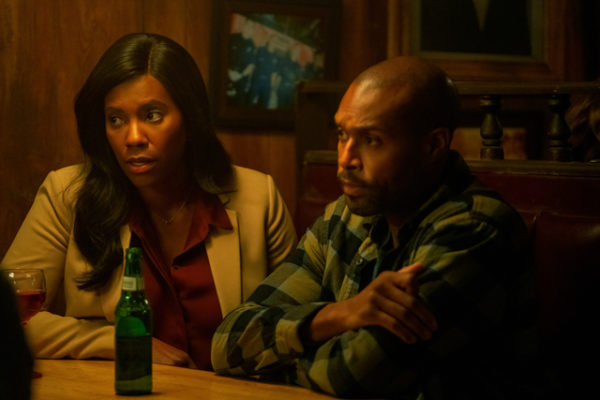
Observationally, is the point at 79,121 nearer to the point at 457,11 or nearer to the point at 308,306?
the point at 308,306

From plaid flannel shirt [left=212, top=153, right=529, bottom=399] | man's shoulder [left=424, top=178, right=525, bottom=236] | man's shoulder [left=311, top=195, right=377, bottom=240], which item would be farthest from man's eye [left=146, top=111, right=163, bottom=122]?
man's shoulder [left=424, top=178, right=525, bottom=236]

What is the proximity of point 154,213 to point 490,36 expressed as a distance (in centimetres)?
210

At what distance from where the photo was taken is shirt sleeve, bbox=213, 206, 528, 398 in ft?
5.72

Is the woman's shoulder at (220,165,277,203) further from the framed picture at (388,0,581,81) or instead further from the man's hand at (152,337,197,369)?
the framed picture at (388,0,581,81)

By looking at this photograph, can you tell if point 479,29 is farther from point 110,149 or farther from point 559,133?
point 110,149

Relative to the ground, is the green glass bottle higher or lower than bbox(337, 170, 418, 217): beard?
lower

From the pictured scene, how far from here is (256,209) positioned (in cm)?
262

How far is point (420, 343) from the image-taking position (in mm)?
1745

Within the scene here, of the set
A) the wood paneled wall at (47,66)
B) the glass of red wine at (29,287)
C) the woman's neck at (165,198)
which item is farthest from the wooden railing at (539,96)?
the glass of red wine at (29,287)

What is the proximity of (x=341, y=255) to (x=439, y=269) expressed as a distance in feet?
1.21

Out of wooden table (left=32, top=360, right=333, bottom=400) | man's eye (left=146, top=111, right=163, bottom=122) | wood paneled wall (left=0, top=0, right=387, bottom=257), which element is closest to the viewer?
wooden table (left=32, top=360, right=333, bottom=400)

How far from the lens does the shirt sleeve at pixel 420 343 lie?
1743mm

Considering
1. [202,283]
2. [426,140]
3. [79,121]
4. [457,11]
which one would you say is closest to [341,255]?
[426,140]

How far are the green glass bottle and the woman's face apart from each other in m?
0.85
